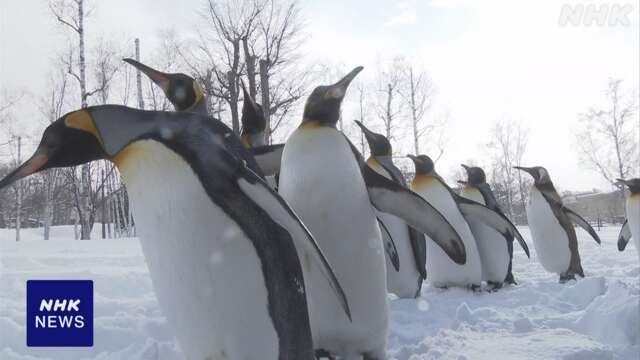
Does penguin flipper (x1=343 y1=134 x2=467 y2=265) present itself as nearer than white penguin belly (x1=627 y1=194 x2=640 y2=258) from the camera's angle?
Yes

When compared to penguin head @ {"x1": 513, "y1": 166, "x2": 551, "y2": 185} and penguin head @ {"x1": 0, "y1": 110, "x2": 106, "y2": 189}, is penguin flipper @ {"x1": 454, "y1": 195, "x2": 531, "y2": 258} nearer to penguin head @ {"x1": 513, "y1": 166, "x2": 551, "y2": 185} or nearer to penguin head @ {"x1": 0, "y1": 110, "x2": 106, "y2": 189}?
penguin head @ {"x1": 513, "y1": 166, "x2": 551, "y2": 185}

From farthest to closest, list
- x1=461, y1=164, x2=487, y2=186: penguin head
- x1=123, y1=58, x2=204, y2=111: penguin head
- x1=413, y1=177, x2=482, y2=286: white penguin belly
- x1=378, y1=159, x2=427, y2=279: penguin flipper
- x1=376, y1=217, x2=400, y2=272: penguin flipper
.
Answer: x1=461, y1=164, x2=487, y2=186: penguin head → x1=413, y1=177, x2=482, y2=286: white penguin belly → x1=378, y1=159, x2=427, y2=279: penguin flipper → x1=376, y1=217, x2=400, y2=272: penguin flipper → x1=123, y1=58, x2=204, y2=111: penguin head

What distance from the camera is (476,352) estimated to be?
1961mm

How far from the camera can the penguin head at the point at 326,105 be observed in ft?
6.54

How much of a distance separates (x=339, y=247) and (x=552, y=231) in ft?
12.2

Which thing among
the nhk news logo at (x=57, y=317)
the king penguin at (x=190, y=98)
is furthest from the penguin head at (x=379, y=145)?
the nhk news logo at (x=57, y=317)

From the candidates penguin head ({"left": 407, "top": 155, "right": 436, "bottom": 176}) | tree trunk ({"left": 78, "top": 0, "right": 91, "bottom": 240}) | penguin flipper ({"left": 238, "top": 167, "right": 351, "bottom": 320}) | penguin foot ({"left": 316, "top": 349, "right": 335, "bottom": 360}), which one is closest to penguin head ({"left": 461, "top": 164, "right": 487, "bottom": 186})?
penguin head ({"left": 407, "top": 155, "right": 436, "bottom": 176})

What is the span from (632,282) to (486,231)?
3.91 ft

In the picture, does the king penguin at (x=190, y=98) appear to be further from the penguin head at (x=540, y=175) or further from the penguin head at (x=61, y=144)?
the penguin head at (x=540, y=175)

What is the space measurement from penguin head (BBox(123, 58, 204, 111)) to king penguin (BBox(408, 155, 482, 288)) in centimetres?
209

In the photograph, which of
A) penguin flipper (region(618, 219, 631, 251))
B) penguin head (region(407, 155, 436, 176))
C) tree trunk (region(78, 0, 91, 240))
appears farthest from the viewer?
tree trunk (region(78, 0, 91, 240))

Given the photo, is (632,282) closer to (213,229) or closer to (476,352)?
(476,352)

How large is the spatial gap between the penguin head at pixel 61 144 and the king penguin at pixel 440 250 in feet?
9.70

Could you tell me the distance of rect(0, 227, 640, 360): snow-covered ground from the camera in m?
1.90
